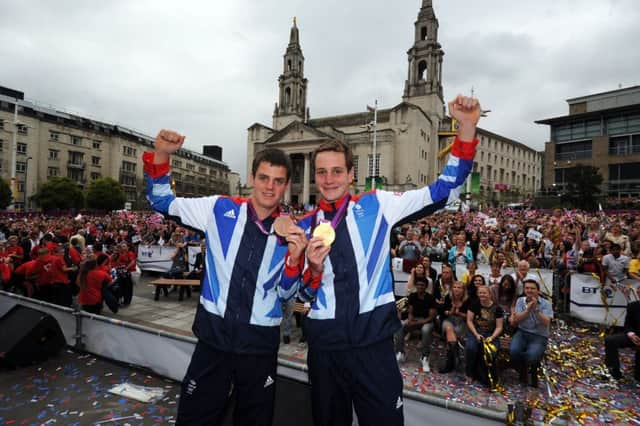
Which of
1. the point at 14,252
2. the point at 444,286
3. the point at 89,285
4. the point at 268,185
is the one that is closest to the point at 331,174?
the point at 268,185

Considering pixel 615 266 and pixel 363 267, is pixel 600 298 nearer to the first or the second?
pixel 615 266

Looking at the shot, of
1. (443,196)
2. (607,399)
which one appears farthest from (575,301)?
(443,196)

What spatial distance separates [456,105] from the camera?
2.36 meters

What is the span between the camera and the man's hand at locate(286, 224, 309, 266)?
2.01 meters

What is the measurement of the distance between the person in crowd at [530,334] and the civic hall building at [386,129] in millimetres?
47538

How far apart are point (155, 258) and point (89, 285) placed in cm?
646

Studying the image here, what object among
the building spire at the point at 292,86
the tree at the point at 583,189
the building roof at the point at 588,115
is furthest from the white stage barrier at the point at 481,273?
the building spire at the point at 292,86

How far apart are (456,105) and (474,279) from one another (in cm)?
527

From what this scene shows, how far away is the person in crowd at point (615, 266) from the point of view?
8.64 m

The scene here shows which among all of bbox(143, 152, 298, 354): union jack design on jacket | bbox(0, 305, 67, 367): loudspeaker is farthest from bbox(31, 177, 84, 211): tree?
bbox(143, 152, 298, 354): union jack design on jacket

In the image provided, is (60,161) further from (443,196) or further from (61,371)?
(443,196)

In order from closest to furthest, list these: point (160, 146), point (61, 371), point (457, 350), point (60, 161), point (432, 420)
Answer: point (160, 146)
point (432, 420)
point (61, 371)
point (457, 350)
point (60, 161)

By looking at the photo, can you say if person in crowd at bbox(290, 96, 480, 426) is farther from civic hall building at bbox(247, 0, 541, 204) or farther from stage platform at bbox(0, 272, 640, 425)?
civic hall building at bbox(247, 0, 541, 204)

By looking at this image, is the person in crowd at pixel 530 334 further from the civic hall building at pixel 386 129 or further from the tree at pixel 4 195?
the tree at pixel 4 195
